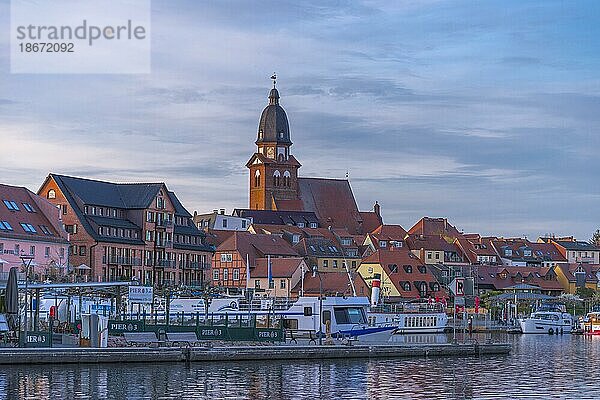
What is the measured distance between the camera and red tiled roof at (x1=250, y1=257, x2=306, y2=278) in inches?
5241

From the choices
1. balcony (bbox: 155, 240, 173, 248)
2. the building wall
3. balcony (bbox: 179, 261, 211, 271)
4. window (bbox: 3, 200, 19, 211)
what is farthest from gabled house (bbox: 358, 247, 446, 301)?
window (bbox: 3, 200, 19, 211)

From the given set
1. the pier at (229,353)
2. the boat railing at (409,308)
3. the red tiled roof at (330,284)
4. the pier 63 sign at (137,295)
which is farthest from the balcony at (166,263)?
the pier 63 sign at (137,295)

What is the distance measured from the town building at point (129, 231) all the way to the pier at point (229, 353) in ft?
157

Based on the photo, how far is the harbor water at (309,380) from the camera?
41281 millimetres

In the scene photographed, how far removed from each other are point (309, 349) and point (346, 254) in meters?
105

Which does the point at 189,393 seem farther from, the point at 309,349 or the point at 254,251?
the point at 254,251

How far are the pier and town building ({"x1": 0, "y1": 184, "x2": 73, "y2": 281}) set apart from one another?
1453 inches

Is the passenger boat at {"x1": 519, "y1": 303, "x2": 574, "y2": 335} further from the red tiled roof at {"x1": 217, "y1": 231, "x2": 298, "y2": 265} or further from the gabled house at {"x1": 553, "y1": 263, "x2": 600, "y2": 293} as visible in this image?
the gabled house at {"x1": 553, "y1": 263, "x2": 600, "y2": 293}

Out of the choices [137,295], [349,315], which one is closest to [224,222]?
[349,315]

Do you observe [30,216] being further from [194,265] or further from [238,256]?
[238,256]

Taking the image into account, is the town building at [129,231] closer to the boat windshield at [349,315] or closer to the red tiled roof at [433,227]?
the boat windshield at [349,315]

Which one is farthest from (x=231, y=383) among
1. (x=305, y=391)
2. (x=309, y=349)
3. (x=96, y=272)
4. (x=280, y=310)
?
(x=96, y=272)

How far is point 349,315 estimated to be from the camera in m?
72.6

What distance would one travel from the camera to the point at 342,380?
47250mm
